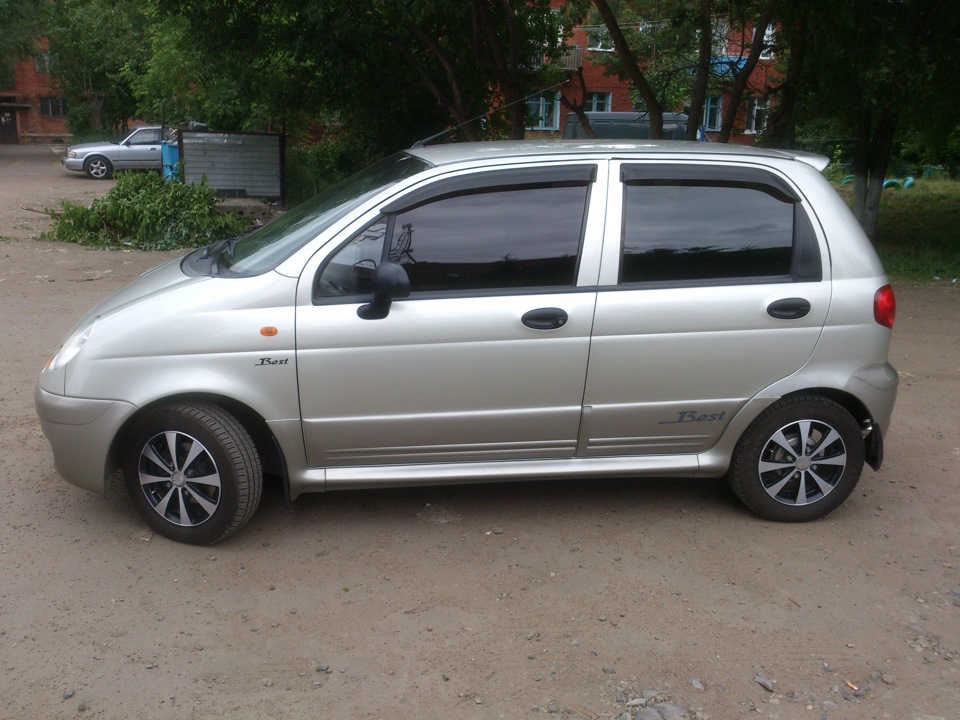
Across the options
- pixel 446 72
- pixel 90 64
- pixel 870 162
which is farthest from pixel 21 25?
pixel 870 162

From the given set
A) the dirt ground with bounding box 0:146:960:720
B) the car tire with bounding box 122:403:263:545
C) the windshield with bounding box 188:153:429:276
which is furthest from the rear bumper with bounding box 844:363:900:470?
the car tire with bounding box 122:403:263:545

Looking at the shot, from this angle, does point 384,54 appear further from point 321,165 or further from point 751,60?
point 751,60

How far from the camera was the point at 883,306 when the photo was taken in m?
4.55

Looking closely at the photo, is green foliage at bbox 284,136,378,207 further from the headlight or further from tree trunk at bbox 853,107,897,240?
the headlight

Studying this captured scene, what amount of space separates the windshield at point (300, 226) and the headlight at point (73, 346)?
2.03 ft

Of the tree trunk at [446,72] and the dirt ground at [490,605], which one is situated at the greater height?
the tree trunk at [446,72]

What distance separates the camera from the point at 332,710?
332cm

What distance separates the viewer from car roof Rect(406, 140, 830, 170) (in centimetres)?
454

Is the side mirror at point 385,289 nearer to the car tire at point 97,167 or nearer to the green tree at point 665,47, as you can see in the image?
the green tree at point 665,47

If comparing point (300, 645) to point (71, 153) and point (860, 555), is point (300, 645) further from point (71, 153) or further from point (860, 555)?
point (71, 153)

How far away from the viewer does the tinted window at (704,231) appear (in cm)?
445

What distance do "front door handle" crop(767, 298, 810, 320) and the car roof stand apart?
751mm

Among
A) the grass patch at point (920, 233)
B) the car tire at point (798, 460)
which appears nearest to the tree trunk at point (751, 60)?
the grass patch at point (920, 233)

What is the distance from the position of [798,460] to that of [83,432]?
340 centimetres
